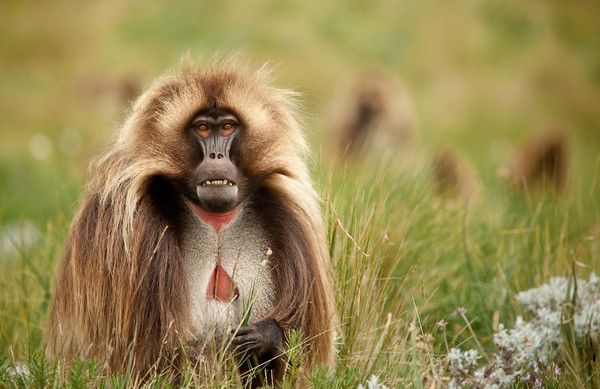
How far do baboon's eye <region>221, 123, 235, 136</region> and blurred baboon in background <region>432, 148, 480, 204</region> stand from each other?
2305 mm

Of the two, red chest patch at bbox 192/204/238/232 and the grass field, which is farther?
the grass field

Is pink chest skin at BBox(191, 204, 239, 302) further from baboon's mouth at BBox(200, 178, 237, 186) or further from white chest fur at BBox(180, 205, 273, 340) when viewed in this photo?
baboon's mouth at BBox(200, 178, 237, 186)

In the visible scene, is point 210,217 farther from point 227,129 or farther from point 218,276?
point 227,129

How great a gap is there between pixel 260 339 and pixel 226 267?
378 millimetres

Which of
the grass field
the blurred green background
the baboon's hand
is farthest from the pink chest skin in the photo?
the blurred green background

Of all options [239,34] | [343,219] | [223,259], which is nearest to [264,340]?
[223,259]

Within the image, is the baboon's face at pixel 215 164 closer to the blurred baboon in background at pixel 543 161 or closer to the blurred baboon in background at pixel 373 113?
the blurred baboon in background at pixel 543 161

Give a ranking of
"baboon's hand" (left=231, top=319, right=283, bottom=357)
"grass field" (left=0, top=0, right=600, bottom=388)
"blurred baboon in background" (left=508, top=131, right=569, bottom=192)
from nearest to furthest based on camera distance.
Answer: "baboon's hand" (left=231, top=319, right=283, bottom=357) < "grass field" (left=0, top=0, right=600, bottom=388) < "blurred baboon in background" (left=508, top=131, right=569, bottom=192)

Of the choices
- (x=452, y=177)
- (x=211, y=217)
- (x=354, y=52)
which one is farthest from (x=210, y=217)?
(x=354, y=52)

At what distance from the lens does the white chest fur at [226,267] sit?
430 centimetres

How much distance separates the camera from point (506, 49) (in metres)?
22.5

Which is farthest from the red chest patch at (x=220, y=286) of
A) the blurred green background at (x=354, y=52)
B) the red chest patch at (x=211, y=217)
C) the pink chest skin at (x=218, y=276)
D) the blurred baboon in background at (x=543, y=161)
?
the blurred green background at (x=354, y=52)

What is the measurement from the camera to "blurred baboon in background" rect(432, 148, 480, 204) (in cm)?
688

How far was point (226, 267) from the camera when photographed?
438 centimetres
